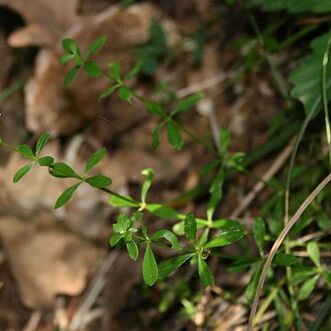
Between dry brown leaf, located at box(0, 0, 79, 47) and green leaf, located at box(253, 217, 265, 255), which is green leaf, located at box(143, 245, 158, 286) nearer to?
green leaf, located at box(253, 217, 265, 255)

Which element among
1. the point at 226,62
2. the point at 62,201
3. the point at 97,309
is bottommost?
the point at 97,309

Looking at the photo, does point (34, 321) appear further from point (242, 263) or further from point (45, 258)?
point (242, 263)

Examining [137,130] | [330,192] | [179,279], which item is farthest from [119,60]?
[330,192]

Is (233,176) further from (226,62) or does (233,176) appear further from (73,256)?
(73,256)

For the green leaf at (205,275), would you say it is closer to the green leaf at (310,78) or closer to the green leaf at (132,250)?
the green leaf at (132,250)

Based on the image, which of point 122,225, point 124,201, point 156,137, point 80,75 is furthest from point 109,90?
point 80,75

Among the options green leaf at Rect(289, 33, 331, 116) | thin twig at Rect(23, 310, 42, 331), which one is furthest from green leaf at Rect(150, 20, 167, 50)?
thin twig at Rect(23, 310, 42, 331)

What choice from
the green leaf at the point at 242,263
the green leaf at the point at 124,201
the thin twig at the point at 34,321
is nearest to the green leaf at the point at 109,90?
the green leaf at the point at 124,201
